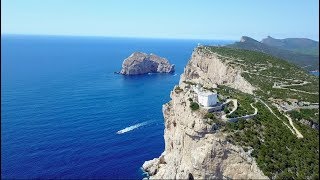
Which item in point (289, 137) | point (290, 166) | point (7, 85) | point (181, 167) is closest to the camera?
point (290, 166)

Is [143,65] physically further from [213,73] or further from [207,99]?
[207,99]

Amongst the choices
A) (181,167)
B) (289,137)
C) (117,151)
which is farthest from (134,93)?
(289,137)

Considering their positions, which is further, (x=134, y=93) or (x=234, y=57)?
(x=134, y=93)

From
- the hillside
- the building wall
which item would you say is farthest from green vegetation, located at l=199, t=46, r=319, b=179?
the building wall

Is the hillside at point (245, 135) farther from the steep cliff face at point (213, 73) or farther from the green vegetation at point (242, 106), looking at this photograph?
the steep cliff face at point (213, 73)

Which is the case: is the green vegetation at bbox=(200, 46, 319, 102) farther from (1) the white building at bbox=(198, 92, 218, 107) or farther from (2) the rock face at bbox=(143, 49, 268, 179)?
(1) the white building at bbox=(198, 92, 218, 107)

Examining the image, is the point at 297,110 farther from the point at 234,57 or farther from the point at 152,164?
the point at 234,57

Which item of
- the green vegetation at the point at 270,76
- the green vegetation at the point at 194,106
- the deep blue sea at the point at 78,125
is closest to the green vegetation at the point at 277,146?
the green vegetation at the point at 194,106
